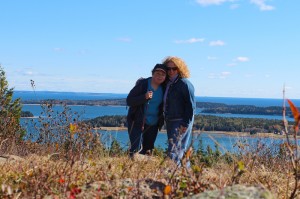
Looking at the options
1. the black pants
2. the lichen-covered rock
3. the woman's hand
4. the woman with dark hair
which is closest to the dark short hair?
the woman with dark hair

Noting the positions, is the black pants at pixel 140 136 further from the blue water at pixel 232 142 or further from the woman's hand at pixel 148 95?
the woman's hand at pixel 148 95

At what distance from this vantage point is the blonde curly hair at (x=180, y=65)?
6219mm

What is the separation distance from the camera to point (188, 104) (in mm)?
6219

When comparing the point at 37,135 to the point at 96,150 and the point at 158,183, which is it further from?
the point at 158,183

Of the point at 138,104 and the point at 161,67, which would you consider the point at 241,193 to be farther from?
the point at 138,104

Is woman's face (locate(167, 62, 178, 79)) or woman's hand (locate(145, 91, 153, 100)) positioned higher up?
woman's face (locate(167, 62, 178, 79))

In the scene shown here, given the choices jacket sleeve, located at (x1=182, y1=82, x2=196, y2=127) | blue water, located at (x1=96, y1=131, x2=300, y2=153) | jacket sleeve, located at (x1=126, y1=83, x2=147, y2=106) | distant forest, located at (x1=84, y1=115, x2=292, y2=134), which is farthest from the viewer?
jacket sleeve, located at (x1=126, y1=83, x2=147, y2=106)

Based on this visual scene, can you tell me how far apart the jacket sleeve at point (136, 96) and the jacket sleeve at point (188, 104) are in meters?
0.57

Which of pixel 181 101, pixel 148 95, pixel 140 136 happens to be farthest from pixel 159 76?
pixel 140 136

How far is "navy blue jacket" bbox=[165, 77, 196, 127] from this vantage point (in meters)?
6.19

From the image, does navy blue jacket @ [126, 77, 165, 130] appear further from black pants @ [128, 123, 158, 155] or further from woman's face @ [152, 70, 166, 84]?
woman's face @ [152, 70, 166, 84]

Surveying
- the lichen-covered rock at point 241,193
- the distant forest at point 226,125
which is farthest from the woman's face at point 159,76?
the lichen-covered rock at point 241,193

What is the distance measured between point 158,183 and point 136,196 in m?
0.38

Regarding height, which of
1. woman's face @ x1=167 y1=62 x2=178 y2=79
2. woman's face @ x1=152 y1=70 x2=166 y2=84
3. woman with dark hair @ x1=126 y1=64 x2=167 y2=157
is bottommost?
woman with dark hair @ x1=126 y1=64 x2=167 y2=157
